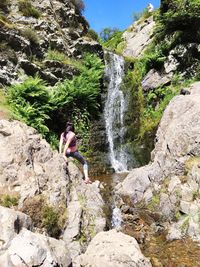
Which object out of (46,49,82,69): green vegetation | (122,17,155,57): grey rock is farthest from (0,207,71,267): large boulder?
(122,17,155,57): grey rock

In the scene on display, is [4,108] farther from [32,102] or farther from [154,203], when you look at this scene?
[154,203]

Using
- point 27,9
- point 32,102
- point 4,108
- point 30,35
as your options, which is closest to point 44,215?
point 4,108

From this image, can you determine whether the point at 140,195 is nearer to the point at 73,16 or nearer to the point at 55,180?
the point at 55,180

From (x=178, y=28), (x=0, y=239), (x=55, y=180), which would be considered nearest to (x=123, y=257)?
(x=0, y=239)

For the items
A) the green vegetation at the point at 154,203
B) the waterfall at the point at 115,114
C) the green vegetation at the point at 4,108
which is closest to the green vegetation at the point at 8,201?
the green vegetation at the point at 154,203

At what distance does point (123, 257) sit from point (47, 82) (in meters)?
14.6

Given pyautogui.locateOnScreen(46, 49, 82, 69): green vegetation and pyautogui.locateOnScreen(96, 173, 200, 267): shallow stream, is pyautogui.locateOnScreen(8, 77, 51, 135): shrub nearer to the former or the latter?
pyautogui.locateOnScreen(46, 49, 82, 69): green vegetation

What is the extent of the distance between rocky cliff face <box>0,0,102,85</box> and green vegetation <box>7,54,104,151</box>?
47.4 inches

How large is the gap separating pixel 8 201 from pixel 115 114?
13.0m

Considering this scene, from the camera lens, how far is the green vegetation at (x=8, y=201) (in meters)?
8.93

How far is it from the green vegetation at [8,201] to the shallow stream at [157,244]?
2.72 m

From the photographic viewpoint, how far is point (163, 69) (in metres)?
22.0

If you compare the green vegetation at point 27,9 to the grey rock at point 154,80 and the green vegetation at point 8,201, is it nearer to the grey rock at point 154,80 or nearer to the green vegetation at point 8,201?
the grey rock at point 154,80

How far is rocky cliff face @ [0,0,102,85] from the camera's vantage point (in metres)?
19.9
